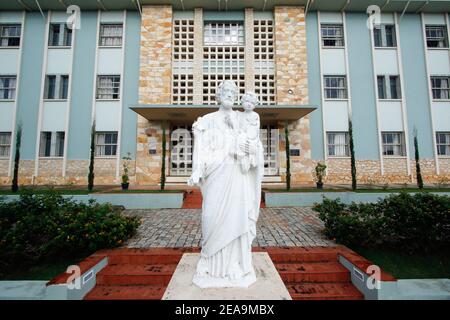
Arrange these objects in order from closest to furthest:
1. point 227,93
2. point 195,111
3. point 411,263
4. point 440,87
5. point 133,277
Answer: point 227,93 → point 133,277 → point 411,263 → point 195,111 → point 440,87

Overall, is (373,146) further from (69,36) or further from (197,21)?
(69,36)

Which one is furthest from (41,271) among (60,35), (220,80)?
(60,35)

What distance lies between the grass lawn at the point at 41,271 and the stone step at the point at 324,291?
11.0 ft

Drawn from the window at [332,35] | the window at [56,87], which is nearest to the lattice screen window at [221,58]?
the window at [332,35]

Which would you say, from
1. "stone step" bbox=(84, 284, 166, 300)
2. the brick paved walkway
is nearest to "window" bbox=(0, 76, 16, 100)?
the brick paved walkway

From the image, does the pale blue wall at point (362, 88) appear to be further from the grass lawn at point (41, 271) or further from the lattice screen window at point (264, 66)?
A: the grass lawn at point (41, 271)

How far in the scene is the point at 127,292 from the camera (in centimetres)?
275

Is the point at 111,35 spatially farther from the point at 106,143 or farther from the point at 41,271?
the point at 41,271

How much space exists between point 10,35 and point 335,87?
18.8 metres

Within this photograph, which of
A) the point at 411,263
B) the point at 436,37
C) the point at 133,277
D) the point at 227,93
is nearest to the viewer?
the point at 227,93

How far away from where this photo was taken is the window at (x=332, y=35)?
12.9 meters

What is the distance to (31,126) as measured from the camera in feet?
39.9

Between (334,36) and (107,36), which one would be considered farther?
(334,36)

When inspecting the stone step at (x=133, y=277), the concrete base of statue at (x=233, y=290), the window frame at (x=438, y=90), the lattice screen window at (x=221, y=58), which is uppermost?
the lattice screen window at (x=221, y=58)
